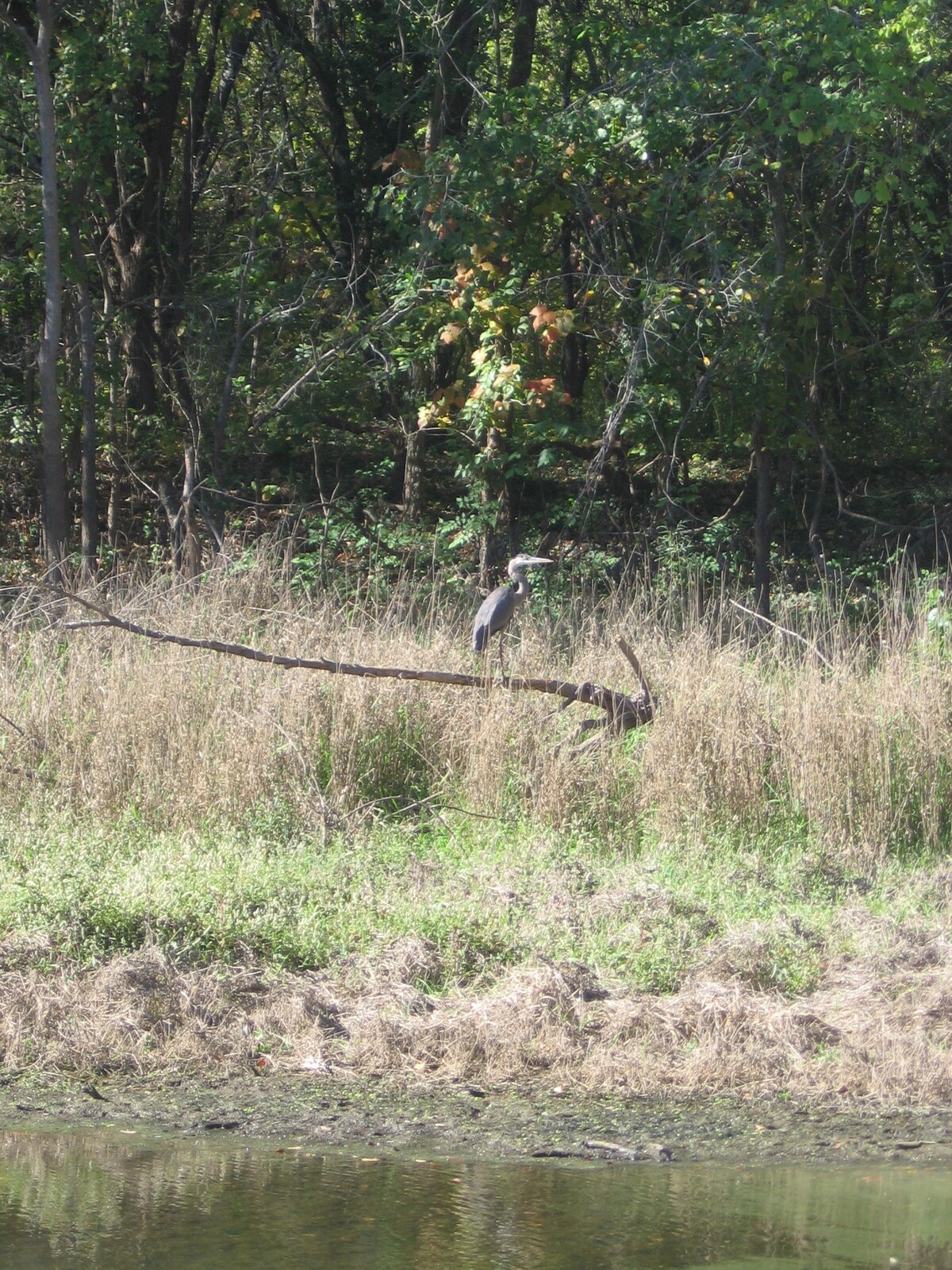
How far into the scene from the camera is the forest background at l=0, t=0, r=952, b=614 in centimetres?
1166

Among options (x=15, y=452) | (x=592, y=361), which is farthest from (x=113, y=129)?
(x=592, y=361)

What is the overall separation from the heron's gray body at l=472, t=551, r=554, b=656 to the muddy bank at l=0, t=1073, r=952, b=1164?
151 inches

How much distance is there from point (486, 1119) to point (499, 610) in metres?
4.27

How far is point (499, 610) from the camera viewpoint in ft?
27.8

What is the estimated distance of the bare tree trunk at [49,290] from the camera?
12.1 m

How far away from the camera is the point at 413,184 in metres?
12.3

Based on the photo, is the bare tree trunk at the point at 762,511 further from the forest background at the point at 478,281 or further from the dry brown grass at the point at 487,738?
the dry brown grass at the point at 487,738

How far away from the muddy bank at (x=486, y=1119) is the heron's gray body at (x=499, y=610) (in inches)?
151

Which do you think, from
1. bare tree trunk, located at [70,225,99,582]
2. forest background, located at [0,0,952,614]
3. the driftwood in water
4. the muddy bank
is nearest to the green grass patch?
the muddy bank

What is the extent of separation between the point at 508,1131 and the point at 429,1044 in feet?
1.84

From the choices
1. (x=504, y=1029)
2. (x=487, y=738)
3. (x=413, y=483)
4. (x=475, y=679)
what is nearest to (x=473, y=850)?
(x=487, y=738)

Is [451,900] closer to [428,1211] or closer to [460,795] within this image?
[460,795]

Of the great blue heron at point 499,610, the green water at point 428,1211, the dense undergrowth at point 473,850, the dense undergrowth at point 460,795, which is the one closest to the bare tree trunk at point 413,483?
the dense undergrowth at point 473,850

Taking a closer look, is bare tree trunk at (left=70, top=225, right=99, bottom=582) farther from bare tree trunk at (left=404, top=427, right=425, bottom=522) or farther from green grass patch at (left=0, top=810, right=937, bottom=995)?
green grass patch at (left=0, top=810, right=937, bottom=995)
